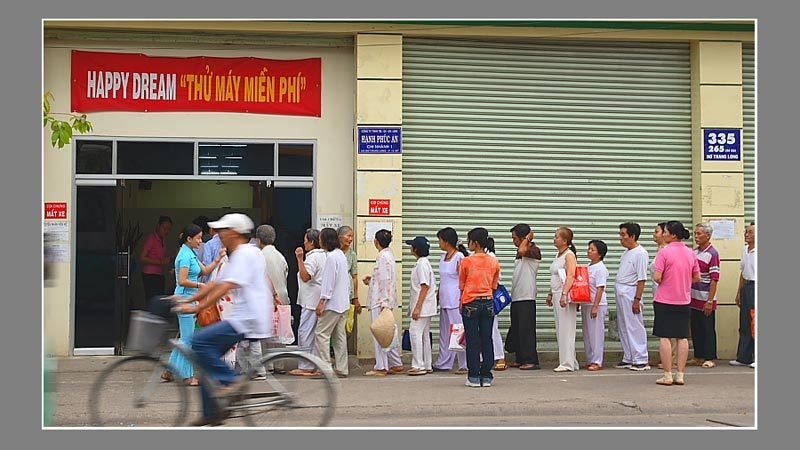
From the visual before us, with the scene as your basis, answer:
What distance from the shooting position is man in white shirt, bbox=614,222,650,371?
39.3ft

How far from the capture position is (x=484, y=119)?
13.0 meters

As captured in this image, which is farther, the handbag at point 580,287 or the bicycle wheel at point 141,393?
the handbag at point 580,287

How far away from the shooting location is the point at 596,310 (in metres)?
11.9

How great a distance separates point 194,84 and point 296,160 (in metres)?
1.67

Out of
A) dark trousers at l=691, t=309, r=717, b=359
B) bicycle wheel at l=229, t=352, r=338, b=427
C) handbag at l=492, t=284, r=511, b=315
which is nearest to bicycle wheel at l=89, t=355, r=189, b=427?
bicycle wheel at l=229, t=352, r=338, b=427

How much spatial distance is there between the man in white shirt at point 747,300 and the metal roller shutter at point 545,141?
4.13 feet

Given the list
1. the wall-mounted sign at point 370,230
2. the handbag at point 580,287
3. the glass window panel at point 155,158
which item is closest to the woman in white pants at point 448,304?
the wall-mounted sign at point 370,230

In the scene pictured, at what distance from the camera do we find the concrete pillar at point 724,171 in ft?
42.9

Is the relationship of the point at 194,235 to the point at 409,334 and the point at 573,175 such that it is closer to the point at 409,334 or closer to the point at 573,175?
the point at 409,334

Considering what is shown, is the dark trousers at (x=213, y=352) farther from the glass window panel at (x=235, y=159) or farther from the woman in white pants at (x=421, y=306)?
the glass window panel at (x=235, y=159)

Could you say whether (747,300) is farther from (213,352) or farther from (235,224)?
(213,352)

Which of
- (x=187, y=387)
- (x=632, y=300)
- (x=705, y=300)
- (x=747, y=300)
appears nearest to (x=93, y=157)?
(x=187, y=387)

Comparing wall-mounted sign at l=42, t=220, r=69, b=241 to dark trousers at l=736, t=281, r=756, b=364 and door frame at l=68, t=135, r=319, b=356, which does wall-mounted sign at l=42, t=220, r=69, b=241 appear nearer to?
door frame at l=68, t=135, r=319, b=356

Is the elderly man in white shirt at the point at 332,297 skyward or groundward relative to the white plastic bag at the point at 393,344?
skyward
